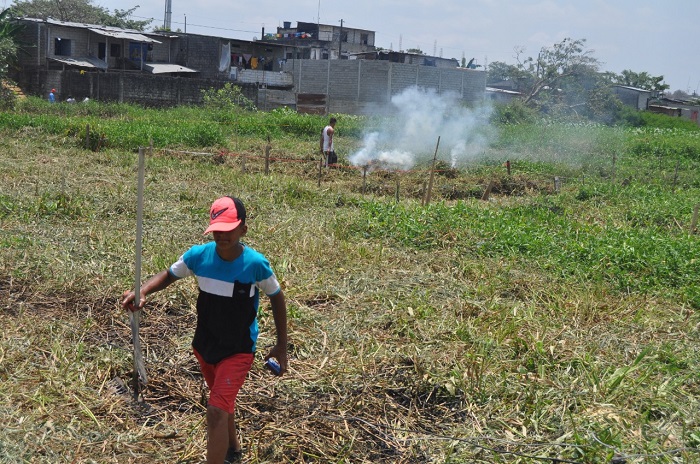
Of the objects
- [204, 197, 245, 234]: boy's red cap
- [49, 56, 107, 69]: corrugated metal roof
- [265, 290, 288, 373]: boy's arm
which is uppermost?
[49, 56, 107, 69]: corrugated metal roof

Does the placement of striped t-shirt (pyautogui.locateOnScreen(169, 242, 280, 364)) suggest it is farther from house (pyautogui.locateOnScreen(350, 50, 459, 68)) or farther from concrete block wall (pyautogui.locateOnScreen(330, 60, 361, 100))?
house (pyautogui.locateOnScreen(350, 50, 459, 68))

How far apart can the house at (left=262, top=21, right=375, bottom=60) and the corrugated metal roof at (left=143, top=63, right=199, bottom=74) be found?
48.3 feet

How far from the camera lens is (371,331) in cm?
564

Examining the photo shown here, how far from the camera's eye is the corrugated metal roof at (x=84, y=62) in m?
36.0

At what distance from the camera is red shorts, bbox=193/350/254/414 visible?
140 inches

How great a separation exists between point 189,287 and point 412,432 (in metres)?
2.87

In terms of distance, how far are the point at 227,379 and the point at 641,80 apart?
7939cm

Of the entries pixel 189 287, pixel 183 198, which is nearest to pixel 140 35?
pixel 183 198

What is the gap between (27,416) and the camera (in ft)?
13.3

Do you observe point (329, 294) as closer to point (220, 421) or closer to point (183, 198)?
point (220, 421)

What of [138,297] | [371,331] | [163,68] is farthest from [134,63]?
[138,297]

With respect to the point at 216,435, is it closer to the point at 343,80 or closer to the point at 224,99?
the point at 224,99

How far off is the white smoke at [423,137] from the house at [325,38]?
1128 inches

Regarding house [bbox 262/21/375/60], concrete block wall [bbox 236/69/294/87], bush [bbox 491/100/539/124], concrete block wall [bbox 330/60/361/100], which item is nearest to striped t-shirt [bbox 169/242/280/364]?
bush [bbox 491/100/539/124]
